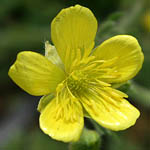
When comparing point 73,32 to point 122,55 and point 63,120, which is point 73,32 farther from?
point 63,120

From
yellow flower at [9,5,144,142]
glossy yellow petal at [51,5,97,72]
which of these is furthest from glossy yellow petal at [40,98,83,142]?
glossy yellow petal at [51,5,97,72]

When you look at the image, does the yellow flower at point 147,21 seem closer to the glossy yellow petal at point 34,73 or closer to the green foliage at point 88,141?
the green foliage at point 88,141

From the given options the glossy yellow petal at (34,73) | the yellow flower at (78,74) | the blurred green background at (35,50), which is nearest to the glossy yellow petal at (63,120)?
the yellow flower at (78,74)

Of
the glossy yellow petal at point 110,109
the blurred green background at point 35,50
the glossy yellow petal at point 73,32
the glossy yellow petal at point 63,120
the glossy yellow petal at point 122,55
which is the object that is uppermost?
the glossy yellow petal at point 73,32

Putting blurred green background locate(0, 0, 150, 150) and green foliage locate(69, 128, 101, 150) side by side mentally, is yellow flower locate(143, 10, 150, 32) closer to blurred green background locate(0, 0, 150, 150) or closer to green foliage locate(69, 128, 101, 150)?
blurred green background locate(0, 0, 150, 150)

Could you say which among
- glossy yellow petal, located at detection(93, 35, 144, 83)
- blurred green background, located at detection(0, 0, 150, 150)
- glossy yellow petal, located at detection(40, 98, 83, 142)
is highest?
glossy yellow petal, located at detection(93, 35, 144, 83)

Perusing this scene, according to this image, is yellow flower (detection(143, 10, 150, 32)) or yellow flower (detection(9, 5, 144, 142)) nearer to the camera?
yellow flower (detection(9, 5, 144, 142))

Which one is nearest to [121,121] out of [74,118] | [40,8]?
[74,118]
